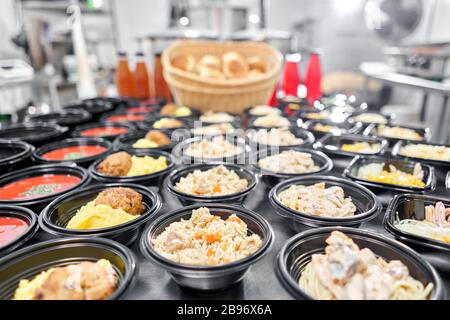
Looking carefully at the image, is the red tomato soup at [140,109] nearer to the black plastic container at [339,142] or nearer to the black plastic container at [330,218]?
the black plastic container at [339,142]

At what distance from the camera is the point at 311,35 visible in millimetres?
7648

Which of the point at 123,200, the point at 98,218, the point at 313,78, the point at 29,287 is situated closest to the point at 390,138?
the point at 313,78

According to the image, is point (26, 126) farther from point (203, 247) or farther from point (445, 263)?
point (445, 263)

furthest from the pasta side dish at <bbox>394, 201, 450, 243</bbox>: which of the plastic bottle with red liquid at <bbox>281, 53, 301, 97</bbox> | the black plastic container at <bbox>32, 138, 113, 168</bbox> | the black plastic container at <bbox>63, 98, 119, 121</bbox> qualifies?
the black plastic container at <bbox>63, 98, 119, 121</bbox>

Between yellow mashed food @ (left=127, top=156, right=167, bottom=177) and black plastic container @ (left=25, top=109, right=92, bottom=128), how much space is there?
1245 millimetres

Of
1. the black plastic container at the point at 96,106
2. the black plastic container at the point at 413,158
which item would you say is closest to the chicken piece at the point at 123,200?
the black plastic container at the point at 413,158

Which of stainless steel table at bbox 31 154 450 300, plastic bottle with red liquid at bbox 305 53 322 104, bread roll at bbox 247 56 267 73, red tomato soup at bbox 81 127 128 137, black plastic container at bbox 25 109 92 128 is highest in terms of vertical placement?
bread roll at bbox 247 56 267 73

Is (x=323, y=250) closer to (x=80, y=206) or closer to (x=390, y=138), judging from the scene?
(x=80, y=206)

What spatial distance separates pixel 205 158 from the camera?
6.63 feet

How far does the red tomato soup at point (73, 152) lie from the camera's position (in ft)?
7.36

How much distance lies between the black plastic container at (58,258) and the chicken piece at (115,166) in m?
0.68

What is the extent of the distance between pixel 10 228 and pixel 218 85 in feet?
6.61

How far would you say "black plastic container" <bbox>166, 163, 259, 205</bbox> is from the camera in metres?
1.51

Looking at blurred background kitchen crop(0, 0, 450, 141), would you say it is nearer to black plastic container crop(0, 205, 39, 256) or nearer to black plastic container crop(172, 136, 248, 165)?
black plastic container crop(172, 136, 248, 165)
